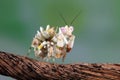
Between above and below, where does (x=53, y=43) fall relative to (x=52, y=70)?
above

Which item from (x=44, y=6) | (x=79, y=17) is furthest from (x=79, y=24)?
(x=44, y=6)

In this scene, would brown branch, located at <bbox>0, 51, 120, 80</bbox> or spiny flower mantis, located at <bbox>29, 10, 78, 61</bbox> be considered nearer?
brown branch, located at <bbox>0, 51, 120, 80</bbox>

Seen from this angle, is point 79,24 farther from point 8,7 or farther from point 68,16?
point 8,7

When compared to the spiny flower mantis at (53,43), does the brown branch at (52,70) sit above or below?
below

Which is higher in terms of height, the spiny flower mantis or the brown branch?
the spiny flower mantis

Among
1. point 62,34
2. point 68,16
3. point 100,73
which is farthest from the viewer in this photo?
point 68,16

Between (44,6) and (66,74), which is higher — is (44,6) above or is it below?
above

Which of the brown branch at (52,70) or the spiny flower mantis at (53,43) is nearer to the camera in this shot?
the brown branch at (52,70)

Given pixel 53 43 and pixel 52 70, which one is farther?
pixel 53 43
